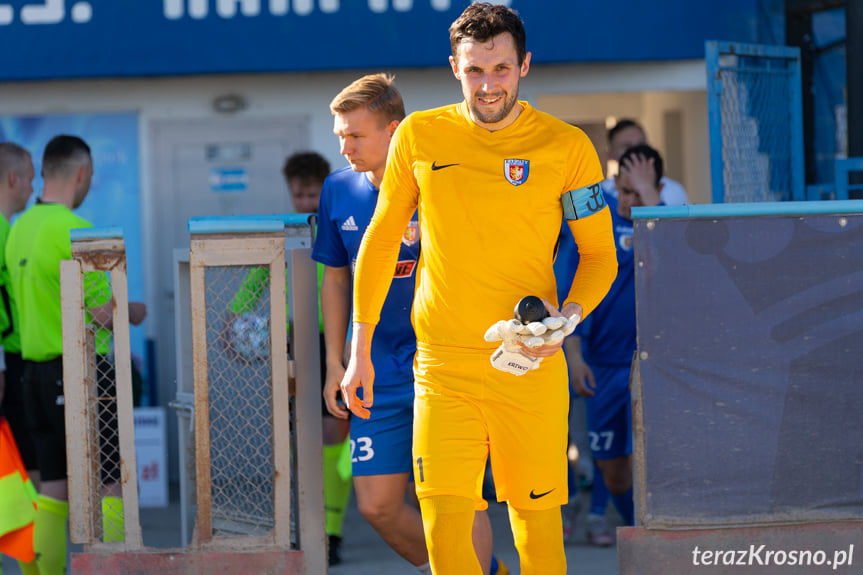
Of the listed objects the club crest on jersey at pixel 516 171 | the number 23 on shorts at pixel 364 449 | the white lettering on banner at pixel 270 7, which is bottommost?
the number 23 on shorts at pixel 364 449

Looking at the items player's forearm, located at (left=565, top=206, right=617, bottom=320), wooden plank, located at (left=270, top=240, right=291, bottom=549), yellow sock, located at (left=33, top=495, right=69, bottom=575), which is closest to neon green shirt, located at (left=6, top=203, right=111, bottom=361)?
yellow sock, located at (left=33, top=495, right=69, bottom=575)

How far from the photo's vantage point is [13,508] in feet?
15.0

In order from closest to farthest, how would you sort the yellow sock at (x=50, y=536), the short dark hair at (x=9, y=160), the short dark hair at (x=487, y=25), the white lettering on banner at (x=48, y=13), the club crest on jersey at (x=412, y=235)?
the short dark hair at (x=487, y=25)
the club crest on jersey at (x=412, y=235)
the yellow sock at (x=50, y=536)
the short dark hair at (x=9, y=160)
the white lettering on banner at (x=48, y=13)

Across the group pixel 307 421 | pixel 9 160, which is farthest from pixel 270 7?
pixel 307 421

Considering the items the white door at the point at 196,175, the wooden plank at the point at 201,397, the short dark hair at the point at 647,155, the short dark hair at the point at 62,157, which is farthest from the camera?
the white door at the point at 196,175

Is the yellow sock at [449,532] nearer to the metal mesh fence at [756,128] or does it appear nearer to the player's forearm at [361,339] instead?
the player's forearm at [361,339]

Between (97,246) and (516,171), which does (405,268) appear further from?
(97,246)

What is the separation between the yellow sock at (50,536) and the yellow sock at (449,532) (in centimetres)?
209

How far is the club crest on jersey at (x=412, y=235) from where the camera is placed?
4.02 m

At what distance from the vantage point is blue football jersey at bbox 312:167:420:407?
4043 mm

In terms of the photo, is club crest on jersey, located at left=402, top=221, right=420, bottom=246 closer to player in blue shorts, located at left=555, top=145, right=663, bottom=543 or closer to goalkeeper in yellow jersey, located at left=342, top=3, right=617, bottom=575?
goalkeeper in yellow jersey, located at left=342, top=3, right=617, bottom=575

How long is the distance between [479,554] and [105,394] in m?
1.60

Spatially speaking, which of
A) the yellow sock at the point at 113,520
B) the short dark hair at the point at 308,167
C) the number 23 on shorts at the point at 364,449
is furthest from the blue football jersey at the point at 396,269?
the short dark hair at the point at 308,167

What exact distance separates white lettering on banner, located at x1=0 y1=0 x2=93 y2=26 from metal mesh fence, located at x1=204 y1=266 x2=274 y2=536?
11.2 ft
